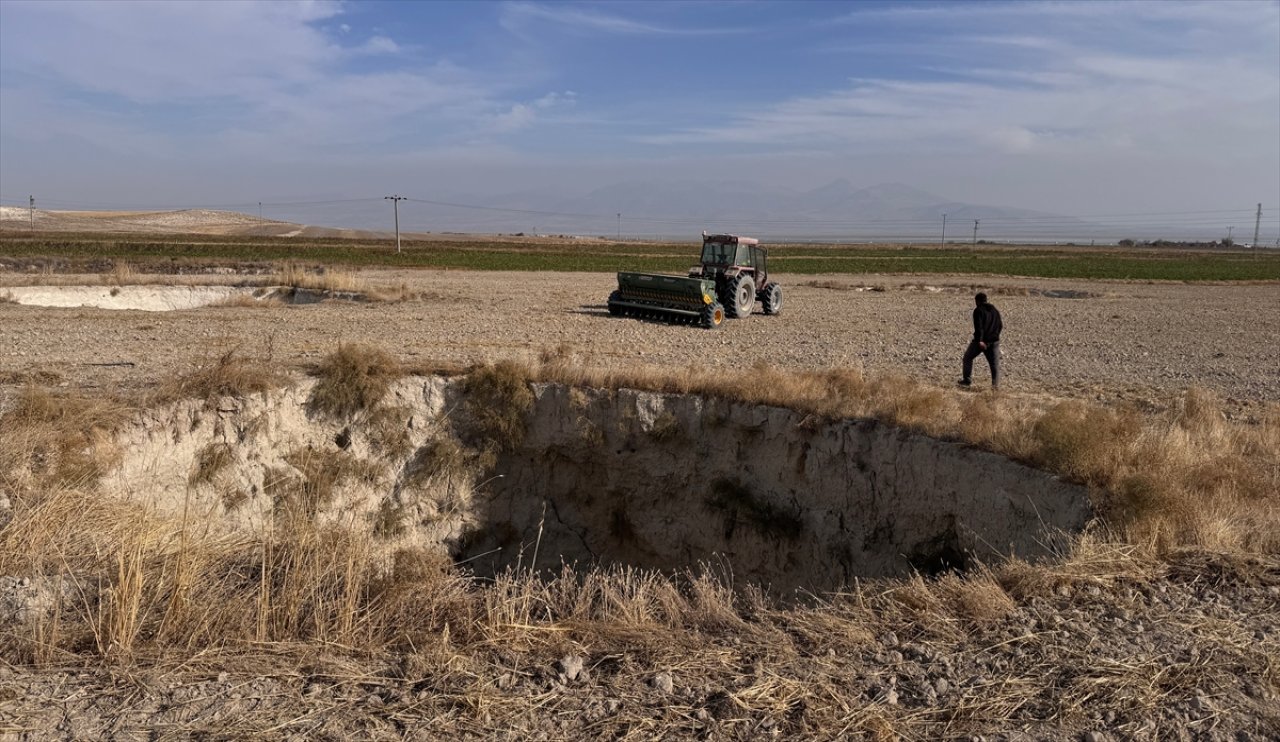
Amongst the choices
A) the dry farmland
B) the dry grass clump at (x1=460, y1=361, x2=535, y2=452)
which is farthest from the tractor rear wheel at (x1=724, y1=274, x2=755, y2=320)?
the dry grass clump at (x1=460, y1=361, x2=535, y2=452)

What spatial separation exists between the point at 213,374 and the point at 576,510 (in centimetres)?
567

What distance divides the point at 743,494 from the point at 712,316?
9484 mm

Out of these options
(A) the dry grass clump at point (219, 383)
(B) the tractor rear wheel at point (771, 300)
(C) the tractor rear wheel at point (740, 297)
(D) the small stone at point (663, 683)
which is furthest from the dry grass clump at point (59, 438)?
(B) the tractor rear wheel at point (771, 300)

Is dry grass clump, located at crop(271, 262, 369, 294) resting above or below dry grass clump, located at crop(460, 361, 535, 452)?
above

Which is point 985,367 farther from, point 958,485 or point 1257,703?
point 1257,703

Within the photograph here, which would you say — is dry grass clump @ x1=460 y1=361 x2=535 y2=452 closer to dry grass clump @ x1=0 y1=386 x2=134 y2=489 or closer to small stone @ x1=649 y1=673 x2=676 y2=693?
dry grass clump @ x1=0 y1=386 x2=134 y2=489

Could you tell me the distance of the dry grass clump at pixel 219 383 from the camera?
10.5 meters

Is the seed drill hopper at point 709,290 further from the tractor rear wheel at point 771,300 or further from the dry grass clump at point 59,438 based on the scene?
the dry grass clump at point 59,438

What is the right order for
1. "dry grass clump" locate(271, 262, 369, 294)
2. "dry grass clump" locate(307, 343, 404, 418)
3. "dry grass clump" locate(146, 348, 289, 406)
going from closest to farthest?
1. "dry grass clump" locate(146, 348, 289, 406)
2. "dry grass clump" locate(307, 343, 404, 418)
3. "dry grass clump" locate(271, 262, 369, 294)

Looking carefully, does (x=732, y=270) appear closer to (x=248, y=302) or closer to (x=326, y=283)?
(x=326, y=283)

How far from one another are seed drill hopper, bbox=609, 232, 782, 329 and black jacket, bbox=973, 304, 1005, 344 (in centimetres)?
894

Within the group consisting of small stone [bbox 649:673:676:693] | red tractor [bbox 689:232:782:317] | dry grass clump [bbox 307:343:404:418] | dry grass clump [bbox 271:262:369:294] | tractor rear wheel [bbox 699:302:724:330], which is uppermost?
red tractor [bbox 689:232:782:317]

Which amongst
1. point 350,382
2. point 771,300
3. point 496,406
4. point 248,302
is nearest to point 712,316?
point 771,300

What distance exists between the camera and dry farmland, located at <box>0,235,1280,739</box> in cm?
417
